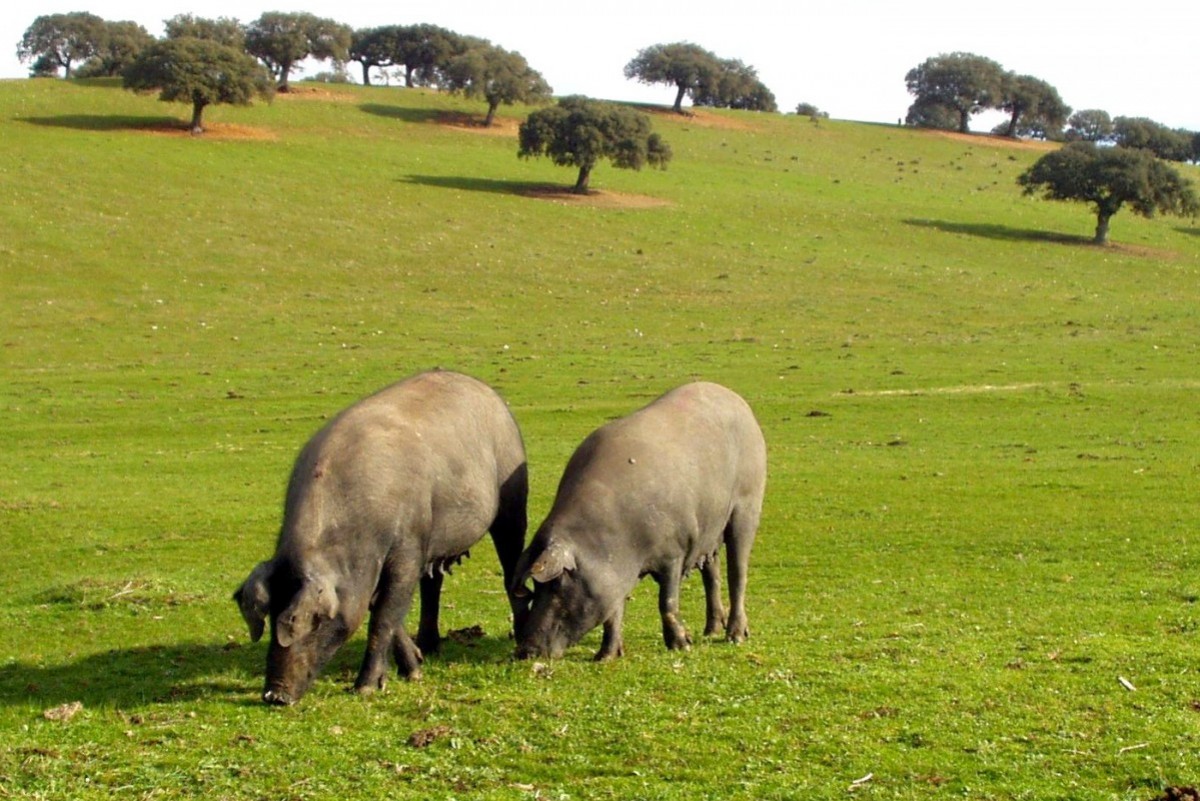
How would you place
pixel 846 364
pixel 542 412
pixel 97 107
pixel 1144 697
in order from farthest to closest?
pixel 97 107, pixel 846 364, pixel 542 412, pixel 1144 697

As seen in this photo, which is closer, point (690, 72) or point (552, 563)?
point (552, 563)

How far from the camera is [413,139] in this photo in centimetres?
8619

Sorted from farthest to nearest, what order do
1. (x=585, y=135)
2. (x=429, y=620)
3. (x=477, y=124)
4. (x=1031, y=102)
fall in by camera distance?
(x=1031, y=102), (x=477, y=124), (x=585, y=135), (x=429, y=620)

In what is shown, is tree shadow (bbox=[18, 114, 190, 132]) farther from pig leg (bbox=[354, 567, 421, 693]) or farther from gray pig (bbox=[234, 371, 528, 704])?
pig leg (bbox=[354, 567, 421, 693])

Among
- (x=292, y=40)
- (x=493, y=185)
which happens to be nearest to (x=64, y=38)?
(x=292, y=40)

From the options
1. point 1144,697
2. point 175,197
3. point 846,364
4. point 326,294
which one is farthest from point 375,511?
point 175,197

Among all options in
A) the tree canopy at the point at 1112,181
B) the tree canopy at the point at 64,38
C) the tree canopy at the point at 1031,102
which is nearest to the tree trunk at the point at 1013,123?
the tree canopy at the point at 1031,102

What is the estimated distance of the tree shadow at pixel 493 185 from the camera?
241 feet

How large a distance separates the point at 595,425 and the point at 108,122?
184 ft

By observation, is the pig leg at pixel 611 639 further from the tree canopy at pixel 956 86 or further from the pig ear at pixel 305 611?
the tree canopy at pixel 956 86

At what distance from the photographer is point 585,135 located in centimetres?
7156

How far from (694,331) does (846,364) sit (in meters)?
7.69

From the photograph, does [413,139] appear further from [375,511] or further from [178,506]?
[375,511]

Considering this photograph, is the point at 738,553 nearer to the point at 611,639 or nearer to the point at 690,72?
the point at 611,639
